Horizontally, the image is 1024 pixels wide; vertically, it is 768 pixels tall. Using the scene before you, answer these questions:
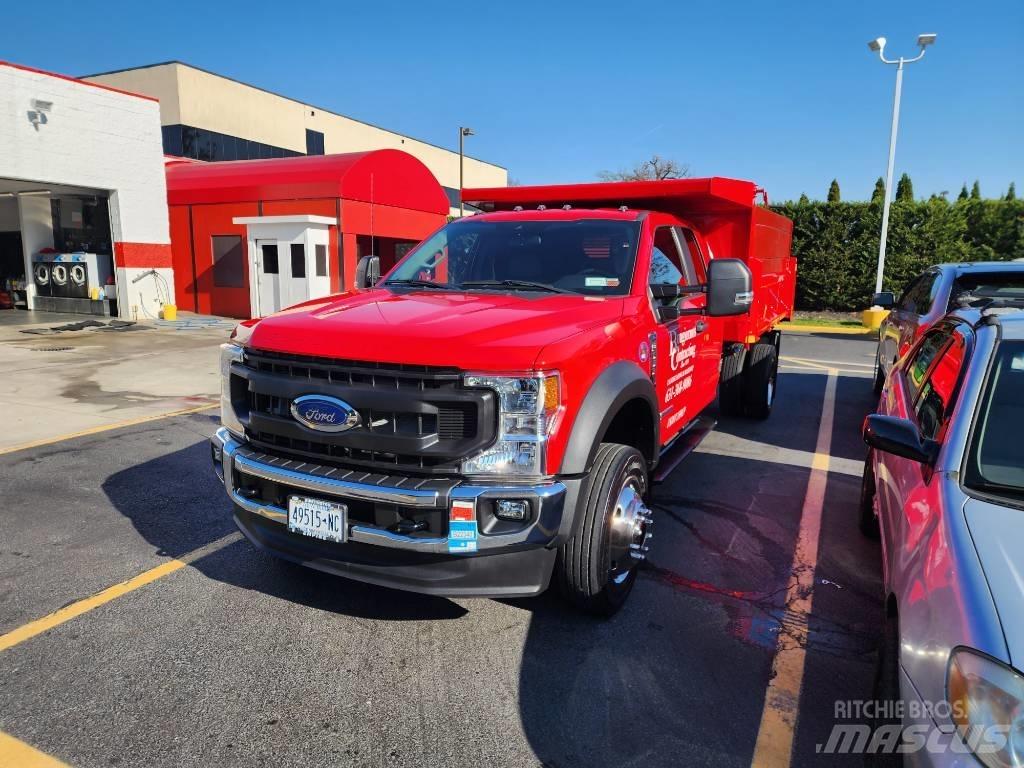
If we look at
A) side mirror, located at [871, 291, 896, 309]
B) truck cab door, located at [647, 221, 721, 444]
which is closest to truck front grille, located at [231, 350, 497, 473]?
truck cab door, located at [647, 221, 721, 444]

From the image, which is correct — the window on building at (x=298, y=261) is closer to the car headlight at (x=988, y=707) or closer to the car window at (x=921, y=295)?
Result: the car window at (x=921, y=295)

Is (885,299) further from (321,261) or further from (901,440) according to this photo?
(321,261)

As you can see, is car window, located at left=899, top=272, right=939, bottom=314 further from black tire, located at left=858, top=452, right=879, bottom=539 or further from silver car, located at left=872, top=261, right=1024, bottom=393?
black tire, located at left=858, top=452, right=879, bottom=539

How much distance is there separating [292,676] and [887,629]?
7.69 feet

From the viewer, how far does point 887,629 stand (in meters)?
2.43

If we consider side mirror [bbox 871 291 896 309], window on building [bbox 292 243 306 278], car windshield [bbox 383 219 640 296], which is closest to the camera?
car windshield [bbox 383 219 640 296]

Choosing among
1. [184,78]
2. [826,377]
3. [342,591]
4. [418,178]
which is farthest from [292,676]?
[184,78]

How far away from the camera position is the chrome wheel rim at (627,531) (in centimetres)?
335

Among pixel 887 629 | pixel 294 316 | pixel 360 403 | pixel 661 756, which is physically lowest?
pixel 661 756

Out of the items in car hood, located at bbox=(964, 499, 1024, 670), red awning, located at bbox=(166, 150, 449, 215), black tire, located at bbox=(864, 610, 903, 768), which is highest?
red awning, located at bbox=(166, 150, 449, 215)

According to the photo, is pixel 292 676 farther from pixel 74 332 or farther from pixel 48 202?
pixel 48 202

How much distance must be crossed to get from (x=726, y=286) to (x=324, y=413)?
2.66 meters

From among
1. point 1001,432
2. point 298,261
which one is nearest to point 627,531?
point 1001,432

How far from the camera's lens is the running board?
14.6ft
